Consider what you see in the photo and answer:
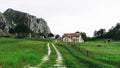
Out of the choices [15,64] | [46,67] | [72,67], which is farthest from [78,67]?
[15,64]

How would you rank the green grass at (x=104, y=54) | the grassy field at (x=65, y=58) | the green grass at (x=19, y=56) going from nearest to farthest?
1. the green grass at (x=19, y=56)
2. the grassy field at (x=65, y=58)
3. the green grass at (x=104, y=54)

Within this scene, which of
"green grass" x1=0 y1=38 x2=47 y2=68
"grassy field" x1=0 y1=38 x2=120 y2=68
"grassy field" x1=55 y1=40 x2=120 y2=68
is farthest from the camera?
"grassy field" x1=55 y1=40 x2=120 y2=68

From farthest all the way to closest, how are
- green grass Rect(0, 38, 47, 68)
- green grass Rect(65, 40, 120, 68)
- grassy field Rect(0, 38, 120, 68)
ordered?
green grass Rect(65, 40, 120, 68) < grassy field Rect(0, 38, 120, 68) < green grass Rect(0, 38, 47, 68)

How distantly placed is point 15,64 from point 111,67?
10.3 metres

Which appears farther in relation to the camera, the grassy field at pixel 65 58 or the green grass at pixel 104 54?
the green grass at pixel 104 54

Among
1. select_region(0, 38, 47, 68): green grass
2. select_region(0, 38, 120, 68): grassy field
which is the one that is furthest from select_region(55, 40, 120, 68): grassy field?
select_region(0, 38, 47, 68): green grass

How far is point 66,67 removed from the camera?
132 ft

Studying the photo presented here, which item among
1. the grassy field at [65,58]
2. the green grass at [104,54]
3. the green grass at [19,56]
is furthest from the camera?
the green grass at [104,54]

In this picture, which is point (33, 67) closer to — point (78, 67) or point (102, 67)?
point (78, 67)

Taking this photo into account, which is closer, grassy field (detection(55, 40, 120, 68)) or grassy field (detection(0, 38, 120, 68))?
grassy field (detection(0, 38, 120, 68))

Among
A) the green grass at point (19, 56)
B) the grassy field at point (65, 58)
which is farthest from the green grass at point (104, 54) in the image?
Result: the green grass at point (19, 56)

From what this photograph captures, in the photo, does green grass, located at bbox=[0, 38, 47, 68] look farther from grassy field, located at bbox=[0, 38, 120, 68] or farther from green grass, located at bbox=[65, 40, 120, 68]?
green grass, located at bbox=[65, 40, 120, 68]

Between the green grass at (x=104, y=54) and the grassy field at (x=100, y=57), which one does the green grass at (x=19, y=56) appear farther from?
the green grass at (x=104, y=54)

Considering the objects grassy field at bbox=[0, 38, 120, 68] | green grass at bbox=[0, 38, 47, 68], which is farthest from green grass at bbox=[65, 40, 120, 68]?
green grass at bbox=[0, 38, 47, 68]
